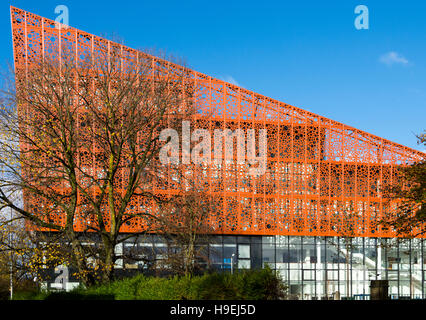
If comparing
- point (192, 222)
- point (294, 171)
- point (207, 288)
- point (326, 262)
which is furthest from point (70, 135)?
point (326, 262)

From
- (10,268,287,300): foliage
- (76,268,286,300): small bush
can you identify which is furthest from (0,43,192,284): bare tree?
(76,268,286,300): small bush

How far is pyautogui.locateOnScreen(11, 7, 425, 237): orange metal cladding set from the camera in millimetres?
39562

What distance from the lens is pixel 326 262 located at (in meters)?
43.3

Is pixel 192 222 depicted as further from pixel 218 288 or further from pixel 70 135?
pixel 218 288

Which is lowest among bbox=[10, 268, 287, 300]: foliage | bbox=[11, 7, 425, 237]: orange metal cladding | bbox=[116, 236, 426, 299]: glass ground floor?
bbox=[116, 236, 426, 299]: glass ground floor

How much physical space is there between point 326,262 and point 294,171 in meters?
8.46

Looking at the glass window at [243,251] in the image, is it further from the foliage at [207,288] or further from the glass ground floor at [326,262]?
the foliage at [207,288]

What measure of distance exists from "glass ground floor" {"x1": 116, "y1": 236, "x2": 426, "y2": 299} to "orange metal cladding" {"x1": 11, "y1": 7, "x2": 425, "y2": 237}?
72.9 inches

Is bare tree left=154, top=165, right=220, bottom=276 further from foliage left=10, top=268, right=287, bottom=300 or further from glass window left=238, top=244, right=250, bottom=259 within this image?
foliage left=10, top=268, right=287, bottom=300

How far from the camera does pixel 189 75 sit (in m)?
37.5

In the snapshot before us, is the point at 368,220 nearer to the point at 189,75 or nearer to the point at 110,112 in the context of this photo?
the point at 189,75

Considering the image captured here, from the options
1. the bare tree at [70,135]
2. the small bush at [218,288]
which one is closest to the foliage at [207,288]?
the small bush at [218,288]

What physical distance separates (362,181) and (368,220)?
10.6ft
